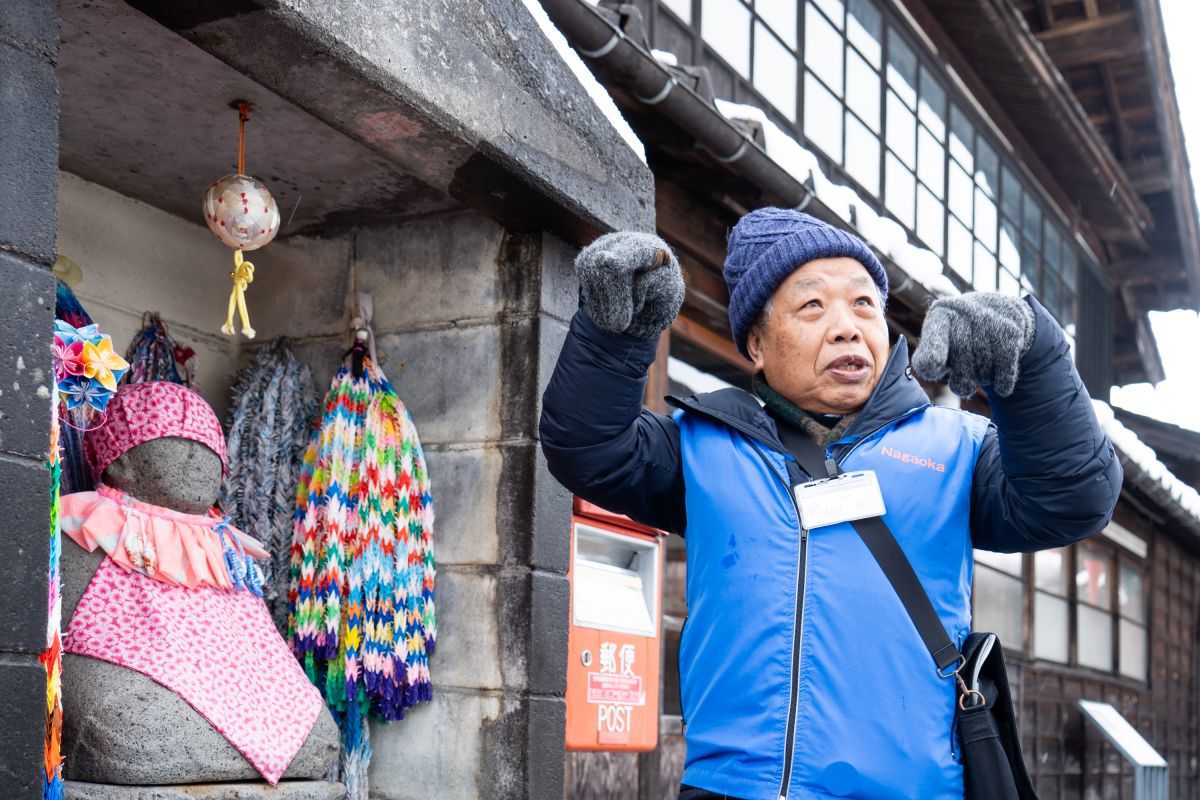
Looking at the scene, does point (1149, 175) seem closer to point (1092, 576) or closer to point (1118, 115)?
point (1118, 115)

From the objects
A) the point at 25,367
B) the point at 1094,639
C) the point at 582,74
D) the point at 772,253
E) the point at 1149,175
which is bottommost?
the point at 1094,639

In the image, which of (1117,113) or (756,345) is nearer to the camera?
(756,345)

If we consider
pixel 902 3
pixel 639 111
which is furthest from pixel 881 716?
pixel 902 3

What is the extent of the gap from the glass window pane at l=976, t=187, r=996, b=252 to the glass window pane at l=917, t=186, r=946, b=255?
90cm

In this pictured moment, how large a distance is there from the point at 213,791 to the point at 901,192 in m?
7.75

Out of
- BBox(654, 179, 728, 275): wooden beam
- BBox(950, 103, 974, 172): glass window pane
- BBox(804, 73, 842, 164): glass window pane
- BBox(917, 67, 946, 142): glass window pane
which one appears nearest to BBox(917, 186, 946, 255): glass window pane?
BBox(917, 67, 946, 142): glass window pane

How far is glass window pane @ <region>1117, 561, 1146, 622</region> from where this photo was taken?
13719 mm

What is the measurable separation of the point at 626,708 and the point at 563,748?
489 millimetres

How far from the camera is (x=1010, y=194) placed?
1251 centimetres

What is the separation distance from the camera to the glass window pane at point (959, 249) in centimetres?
1087

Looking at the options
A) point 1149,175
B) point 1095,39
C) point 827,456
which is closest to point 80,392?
point 827,456

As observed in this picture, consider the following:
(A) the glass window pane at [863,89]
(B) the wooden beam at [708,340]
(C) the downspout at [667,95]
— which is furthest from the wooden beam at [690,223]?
(A) the glass window pane at [863,89]

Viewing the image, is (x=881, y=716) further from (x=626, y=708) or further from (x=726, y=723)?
(x=626, y=708)

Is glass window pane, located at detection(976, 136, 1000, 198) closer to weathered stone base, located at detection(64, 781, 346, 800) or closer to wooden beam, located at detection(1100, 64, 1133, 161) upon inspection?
wooden beam, located at detection(1100, 64, 1133, 161)
